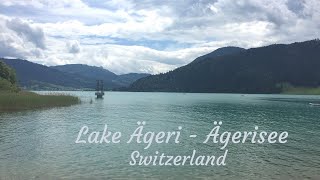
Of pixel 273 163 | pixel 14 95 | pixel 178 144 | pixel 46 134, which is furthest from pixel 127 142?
pixel 14 95

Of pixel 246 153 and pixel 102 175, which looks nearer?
pixel 102 175

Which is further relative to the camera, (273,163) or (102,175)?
(273,163)

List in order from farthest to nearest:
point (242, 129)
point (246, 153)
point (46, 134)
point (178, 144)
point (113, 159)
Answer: point (242, 129), point (46, 134), point (178, 144), point (246, 153), point (113, 159)

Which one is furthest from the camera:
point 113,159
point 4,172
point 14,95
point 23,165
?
A: point 14,95

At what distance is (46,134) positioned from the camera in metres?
55.7

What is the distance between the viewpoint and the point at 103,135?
5681 cm

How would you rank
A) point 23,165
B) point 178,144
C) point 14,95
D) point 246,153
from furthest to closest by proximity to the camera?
point 14,95 < point 178,144 < point 246,153 < point 23,165

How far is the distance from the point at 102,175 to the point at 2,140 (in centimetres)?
2253

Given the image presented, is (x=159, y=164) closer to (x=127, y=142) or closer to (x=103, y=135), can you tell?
(x=127, y=142)

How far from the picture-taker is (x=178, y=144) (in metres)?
47.4

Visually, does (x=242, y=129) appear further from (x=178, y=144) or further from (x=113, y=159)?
(x=113, y=159)

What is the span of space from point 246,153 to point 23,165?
23.4 m

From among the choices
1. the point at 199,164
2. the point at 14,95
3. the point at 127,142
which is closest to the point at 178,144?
the point at 127,142

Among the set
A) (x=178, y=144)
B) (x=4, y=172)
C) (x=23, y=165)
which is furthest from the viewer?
(x=178, y=144)
